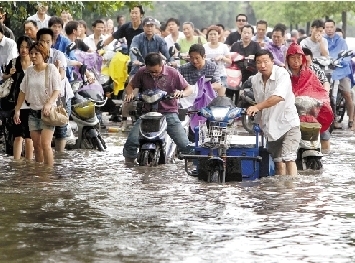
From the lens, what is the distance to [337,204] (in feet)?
37.9

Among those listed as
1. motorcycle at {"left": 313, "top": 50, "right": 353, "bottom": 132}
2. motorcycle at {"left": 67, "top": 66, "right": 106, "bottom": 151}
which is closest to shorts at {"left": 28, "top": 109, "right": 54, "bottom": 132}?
motorcycle at {"left": 67, "top": 66, "right": 106, "bottom": 151}

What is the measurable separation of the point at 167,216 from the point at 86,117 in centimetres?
673

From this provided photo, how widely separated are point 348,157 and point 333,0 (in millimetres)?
23926

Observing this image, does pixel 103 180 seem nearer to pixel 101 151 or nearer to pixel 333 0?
pixel 101 151

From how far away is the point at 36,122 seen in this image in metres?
14.6


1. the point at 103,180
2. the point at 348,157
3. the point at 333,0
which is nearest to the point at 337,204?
the point at 103,180

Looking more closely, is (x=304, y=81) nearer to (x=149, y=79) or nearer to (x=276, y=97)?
(x=276, y=97)

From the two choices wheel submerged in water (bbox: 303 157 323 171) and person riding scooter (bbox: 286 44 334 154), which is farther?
wheel submerged in water (bbox: 303 157 323 171)

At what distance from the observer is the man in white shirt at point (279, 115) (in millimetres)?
13281

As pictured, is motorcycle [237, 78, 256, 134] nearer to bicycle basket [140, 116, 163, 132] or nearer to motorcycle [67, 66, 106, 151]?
bicycle basket [140, 116, 163, 132]

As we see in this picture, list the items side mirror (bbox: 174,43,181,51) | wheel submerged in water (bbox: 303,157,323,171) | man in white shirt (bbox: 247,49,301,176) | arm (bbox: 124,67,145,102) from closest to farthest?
man in white shirt (bbox: 247,49,301,176) → wheel submerged in water (bbox: 303,157,323,171) → arm (bbox: 124,67,145,102) → side mirror (bbox: 174,43,181,51)

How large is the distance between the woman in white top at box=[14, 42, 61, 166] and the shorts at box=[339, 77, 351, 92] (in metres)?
8.80

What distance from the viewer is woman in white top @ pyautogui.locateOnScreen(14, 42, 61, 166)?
14445mm

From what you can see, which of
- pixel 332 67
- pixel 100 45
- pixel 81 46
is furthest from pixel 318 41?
pixel 81 46
